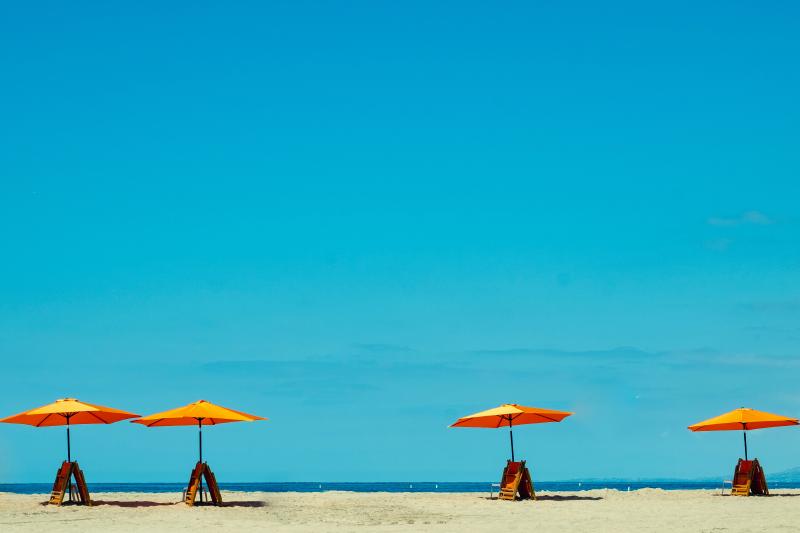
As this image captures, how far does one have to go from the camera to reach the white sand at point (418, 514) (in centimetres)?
1583

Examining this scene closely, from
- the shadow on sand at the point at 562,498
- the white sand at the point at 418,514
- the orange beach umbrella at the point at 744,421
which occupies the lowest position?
the shadow on sand at the point at 562,498

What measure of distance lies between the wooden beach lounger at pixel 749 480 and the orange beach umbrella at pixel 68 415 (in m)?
14.0

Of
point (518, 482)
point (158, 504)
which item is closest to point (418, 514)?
point (518, 482)

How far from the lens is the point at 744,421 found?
23328 mm

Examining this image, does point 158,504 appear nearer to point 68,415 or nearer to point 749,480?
point 68,415

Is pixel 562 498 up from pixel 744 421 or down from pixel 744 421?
down

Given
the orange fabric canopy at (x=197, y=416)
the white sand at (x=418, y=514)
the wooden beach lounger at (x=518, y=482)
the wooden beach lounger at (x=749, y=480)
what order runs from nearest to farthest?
the white sand at (x=418, y=514)
the orange fabric canopy at (x=197, y=416)
the wooden beach lounger at (x=518, y=482)
the wooden beach lounger at (x=749, y=480)

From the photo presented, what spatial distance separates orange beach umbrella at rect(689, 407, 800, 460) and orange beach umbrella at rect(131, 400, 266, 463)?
36.0 feet

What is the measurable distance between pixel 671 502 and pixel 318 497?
329 inches

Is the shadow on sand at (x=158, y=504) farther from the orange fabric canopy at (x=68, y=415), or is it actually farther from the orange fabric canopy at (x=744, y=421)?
the orange fabric canopy at (x=744, y=421)

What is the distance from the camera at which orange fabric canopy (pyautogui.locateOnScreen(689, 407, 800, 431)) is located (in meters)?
23.5

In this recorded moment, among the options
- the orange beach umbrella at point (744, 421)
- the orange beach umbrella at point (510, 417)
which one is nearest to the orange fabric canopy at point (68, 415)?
the orange beach umbrella at point (510, 417)

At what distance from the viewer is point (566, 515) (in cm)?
1834

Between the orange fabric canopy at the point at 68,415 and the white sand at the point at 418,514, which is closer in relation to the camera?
the white sand at the point at 418,514
